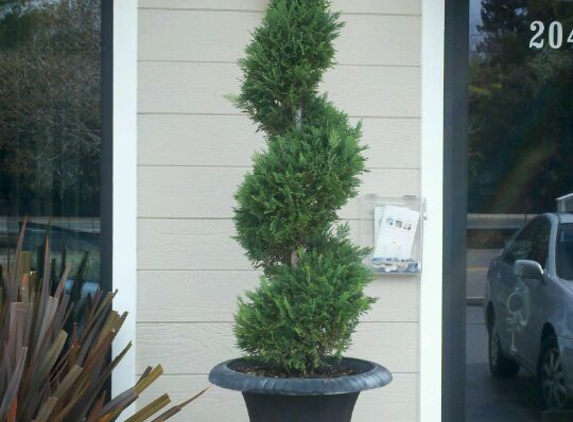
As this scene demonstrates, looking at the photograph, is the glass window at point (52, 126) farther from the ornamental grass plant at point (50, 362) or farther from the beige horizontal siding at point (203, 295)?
the ornamental grass plant at point (50, 362)

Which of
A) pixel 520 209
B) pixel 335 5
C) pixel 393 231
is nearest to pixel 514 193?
pixel 520 209

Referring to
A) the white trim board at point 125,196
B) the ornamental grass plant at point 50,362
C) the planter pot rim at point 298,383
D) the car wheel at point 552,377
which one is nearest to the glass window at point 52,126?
the white trim board at point 125,196

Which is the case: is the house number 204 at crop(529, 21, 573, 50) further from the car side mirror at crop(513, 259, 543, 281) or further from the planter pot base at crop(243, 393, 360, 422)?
the planter pot base at crop(243, 393, 360, 422)

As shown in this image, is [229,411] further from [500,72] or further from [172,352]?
[500,72]

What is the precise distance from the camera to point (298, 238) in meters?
3.81

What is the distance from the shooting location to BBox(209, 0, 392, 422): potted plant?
145 inches

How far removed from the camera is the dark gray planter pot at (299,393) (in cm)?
358

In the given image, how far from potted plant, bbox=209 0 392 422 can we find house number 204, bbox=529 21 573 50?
166cm

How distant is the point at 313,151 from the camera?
147 inches

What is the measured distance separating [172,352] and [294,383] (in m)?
1.34

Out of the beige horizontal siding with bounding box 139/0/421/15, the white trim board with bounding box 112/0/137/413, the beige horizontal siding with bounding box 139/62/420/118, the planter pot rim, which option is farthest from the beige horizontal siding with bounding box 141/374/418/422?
the beige horizontal siding with bounding box 139/0/421/15

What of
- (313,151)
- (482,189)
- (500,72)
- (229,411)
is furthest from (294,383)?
(500,72)

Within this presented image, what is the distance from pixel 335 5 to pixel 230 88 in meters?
Result: 0.61

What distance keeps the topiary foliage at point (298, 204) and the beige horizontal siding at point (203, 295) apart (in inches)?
37.7
